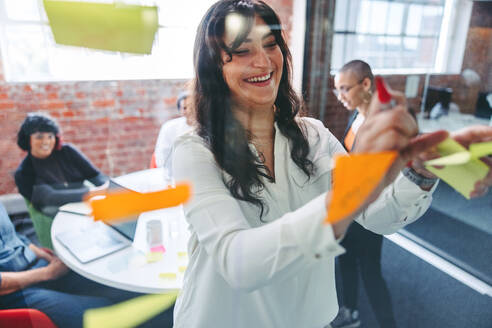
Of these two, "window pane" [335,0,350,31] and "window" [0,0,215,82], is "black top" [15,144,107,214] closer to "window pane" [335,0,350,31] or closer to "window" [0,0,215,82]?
"window" [0,0,215,82]

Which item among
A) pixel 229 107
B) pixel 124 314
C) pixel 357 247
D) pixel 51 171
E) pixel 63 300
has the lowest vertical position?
pixel 63 300

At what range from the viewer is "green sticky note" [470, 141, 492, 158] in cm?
25

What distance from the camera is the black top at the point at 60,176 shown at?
2.15 ft

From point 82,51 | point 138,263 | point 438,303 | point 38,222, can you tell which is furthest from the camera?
point 138,263

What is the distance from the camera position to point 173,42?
33 centimetres

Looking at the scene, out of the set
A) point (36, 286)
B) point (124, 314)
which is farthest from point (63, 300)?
point (124, 314)

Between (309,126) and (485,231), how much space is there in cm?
28

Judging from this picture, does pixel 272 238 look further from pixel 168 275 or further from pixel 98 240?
pixel 98 240

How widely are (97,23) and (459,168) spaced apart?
339 mm

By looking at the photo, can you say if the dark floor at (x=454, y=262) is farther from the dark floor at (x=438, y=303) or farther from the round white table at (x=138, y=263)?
the round white table at (x=138, y=263)

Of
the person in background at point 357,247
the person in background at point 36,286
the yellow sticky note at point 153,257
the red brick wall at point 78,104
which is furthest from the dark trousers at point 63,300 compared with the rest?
the person in background at point 357,247

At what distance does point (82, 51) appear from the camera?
11.7 inches

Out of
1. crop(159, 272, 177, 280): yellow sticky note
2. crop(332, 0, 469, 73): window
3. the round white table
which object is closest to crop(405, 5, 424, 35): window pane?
crop(332, 0, 469, 73): window

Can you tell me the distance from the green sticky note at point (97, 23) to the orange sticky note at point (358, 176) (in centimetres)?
22
